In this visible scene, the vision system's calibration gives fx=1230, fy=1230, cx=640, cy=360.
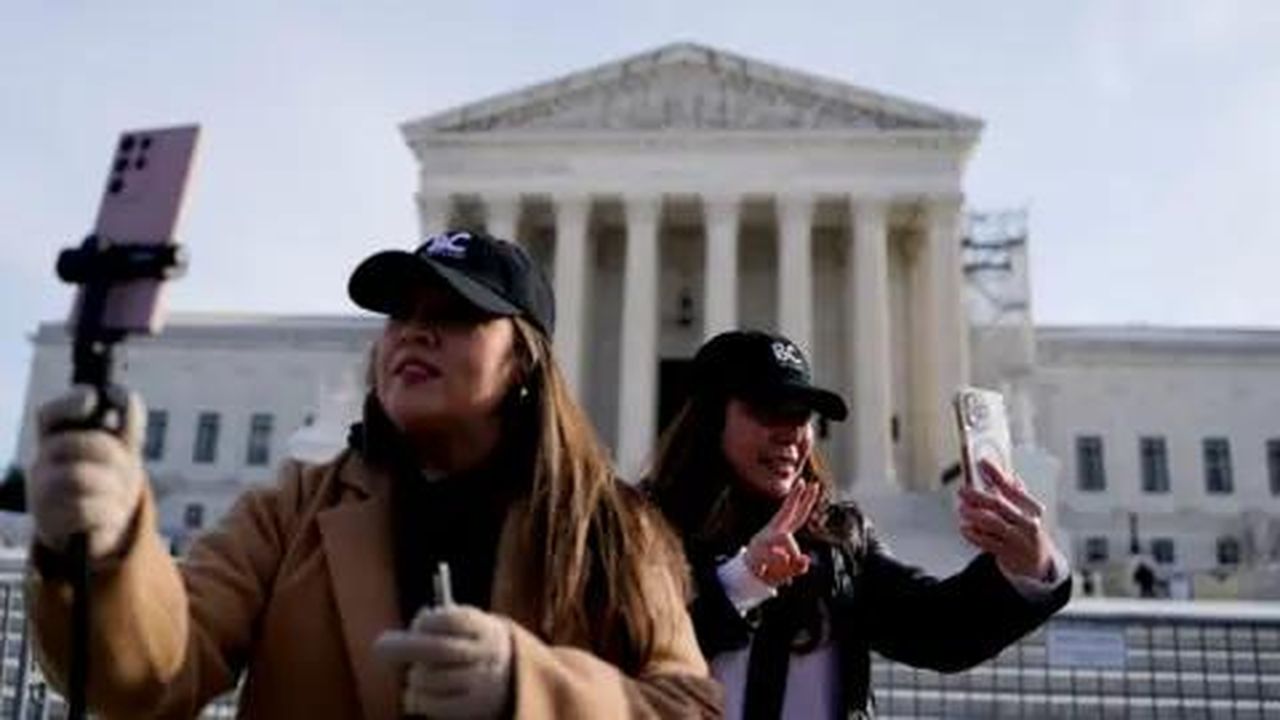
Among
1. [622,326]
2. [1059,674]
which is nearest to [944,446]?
[622,326]

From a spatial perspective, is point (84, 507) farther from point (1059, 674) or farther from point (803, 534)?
point (1059, 674)

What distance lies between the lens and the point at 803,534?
3250 mm

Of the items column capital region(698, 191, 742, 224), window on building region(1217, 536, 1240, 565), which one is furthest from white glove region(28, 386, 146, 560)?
window on building region(1217, 536, 1240, 565)

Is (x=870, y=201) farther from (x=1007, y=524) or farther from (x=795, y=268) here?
(x=1007, y=524)

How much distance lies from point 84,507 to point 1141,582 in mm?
33615

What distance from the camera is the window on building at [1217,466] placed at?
52688 millimetres

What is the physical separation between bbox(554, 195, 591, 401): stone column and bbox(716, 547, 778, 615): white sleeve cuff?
34.7 meters

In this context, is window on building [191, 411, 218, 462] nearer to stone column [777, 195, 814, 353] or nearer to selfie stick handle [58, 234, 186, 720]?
stone column [777, 195, 814, 353]

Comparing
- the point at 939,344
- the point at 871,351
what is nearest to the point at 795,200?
the point at 871,351

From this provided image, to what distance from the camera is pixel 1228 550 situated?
51.2m

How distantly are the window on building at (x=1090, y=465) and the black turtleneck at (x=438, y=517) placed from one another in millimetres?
54735

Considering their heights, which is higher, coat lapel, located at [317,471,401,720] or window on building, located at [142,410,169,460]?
window on building, located at [142,410,169,460]

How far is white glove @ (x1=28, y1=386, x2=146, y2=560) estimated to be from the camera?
140 cm

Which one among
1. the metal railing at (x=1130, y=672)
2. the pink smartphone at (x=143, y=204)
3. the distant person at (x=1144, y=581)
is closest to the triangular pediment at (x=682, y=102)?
the distant person at (x=1144, y=581)
